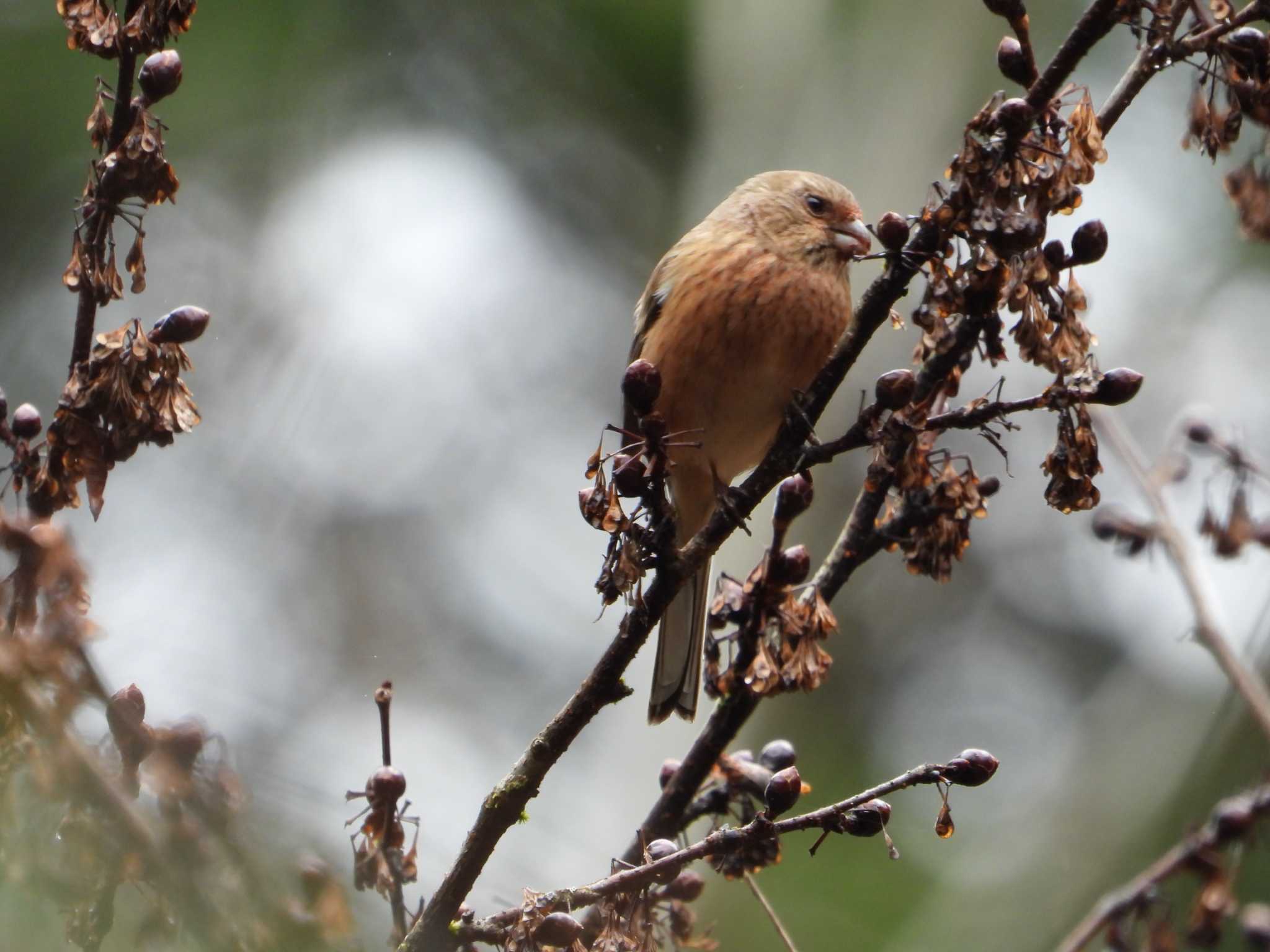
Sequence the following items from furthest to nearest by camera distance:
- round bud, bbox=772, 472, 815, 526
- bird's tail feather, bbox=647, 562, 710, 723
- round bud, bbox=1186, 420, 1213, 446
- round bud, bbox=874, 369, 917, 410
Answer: bird's tail feather, bbox=647, 562, 710, 723, round bud, bbox=1186, 420, 1213, 446, round bud, bbox=772, 472, 815, 526, round bud, bbox=874, 369, 917, 410

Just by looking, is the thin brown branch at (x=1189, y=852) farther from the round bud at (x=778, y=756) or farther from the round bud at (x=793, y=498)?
the round bud at (x=793, y=498)

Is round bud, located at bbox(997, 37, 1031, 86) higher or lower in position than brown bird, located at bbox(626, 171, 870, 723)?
lower

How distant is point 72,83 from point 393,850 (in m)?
7.24

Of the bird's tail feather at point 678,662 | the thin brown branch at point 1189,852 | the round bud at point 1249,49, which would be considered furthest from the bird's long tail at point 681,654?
the round bud at point 1249,49

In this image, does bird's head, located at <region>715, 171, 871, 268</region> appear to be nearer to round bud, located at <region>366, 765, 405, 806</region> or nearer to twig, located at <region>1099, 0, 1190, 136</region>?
twig, located at <region>1099, 0, 1190, 136</region>

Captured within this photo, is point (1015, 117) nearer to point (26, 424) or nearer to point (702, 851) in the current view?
point (702, 851)

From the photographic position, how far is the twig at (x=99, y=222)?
2219 millimetres

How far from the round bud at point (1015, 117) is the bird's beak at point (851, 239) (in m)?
2.14

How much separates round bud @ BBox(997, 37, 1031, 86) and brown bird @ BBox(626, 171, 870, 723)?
152 centimetres

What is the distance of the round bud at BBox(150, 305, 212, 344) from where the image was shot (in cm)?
229

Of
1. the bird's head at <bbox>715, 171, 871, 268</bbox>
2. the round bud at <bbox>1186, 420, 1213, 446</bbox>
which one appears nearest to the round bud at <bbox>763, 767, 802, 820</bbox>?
the round bud at <bbox>1186, 420, 1213, 446</bbox>

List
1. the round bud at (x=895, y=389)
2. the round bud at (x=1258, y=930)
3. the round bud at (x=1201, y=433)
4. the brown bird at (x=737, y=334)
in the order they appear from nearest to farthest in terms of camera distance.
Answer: the round bud at (x=895, y=389), the round bud at (x=1258, y=930), the round bud at (x=1201, y=433), the brown bird at (x=737, y=334)

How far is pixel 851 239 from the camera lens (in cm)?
436

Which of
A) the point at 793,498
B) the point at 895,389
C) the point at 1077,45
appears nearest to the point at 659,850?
the point at 793,498
